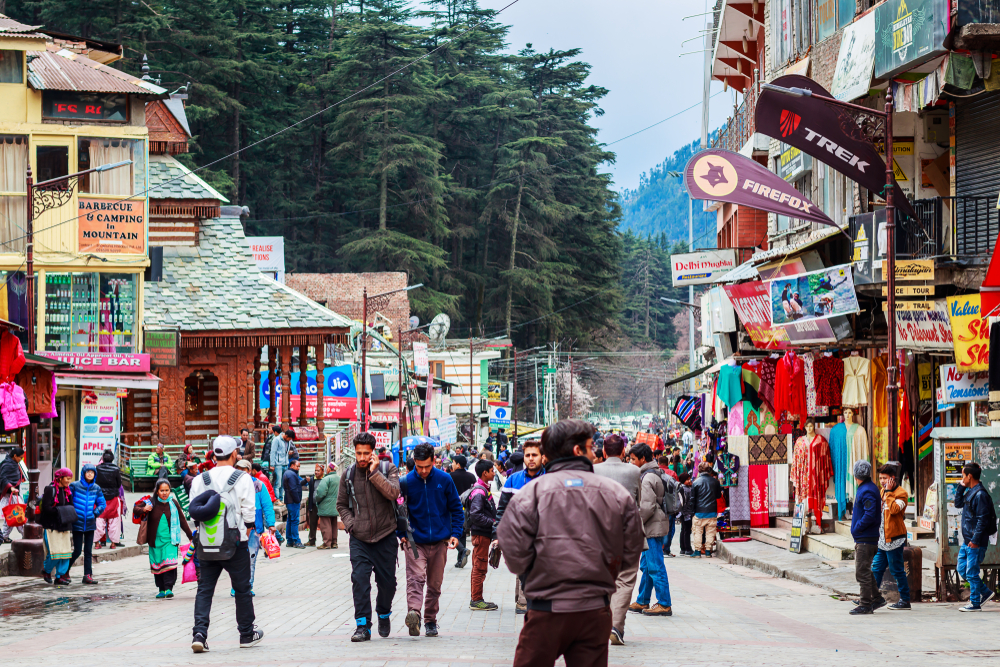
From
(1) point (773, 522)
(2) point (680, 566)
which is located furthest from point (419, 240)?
(2) point (680, 566)

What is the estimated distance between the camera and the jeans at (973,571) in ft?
42.9

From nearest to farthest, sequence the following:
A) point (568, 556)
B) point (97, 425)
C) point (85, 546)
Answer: point (568, 556) → point (85, 546) → point (97, 425)

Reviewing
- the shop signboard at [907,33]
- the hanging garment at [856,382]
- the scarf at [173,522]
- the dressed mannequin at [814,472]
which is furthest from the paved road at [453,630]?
the shop signboard at [907,33]

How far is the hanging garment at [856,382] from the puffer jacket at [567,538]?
1598 centimetres

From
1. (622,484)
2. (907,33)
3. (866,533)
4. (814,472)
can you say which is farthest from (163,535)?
(907,33)

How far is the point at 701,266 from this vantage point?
→ 115 ft

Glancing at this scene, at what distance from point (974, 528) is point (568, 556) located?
8.25 metres

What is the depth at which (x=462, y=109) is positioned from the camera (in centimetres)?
7525

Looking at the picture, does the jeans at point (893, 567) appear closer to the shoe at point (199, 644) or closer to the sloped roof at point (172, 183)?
the shoe at point (199, 644)

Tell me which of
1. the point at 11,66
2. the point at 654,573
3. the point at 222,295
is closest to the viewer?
the point at 654,573

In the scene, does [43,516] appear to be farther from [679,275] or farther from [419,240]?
[419,240]

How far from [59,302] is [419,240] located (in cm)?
4079

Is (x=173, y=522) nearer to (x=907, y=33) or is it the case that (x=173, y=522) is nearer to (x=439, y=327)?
(x=907, y=33)

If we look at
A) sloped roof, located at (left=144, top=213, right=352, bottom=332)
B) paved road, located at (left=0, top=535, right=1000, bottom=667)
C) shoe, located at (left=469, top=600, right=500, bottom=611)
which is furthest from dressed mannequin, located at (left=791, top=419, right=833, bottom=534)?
sloped roof, located at (left=144, top=213, right=352, bottom=332)
